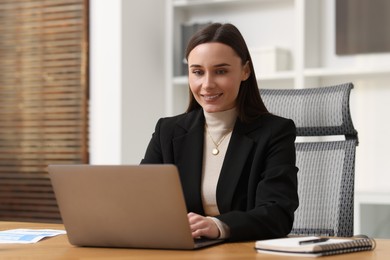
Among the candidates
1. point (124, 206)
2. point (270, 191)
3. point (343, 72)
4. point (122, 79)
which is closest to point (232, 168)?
point (270, 191)

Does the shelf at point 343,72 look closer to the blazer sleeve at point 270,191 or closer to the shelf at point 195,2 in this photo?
the shelf at point 195,2

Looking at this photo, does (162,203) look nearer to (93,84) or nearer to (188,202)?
(188,202)

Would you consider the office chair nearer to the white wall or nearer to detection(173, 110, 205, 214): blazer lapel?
detection(173, 110, 205, 214): blazer lapel

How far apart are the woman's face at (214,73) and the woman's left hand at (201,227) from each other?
479 mm

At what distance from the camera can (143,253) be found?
1.61m

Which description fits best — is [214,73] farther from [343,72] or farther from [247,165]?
[343,72]

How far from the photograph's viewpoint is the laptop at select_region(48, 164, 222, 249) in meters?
1.59

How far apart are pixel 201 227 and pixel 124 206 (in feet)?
0.67

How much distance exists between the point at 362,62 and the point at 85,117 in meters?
1.65

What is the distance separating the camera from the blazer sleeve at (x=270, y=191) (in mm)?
1832

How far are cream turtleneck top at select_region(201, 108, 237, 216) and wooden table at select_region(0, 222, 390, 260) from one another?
402 mm

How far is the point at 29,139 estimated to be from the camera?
4637 millimetres

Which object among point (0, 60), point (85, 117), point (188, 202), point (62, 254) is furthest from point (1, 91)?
point (62, 254)

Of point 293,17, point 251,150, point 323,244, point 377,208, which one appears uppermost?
point 293,17
